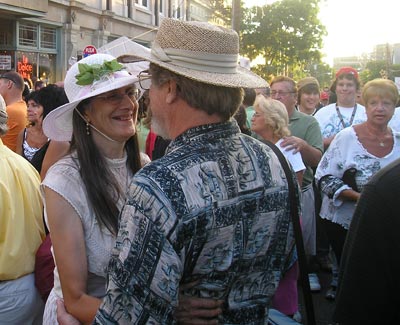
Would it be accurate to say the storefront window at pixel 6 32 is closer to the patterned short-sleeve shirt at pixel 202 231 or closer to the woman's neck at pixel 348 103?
the woman's neck at pixel 348 103

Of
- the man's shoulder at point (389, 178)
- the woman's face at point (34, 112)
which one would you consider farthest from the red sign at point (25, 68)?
the man's shoulder at point (389, 178)

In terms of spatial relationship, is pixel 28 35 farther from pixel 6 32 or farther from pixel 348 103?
pixel 348 103

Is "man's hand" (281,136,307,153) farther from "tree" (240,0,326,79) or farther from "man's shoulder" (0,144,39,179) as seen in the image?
"tree" (240,0,326,79)

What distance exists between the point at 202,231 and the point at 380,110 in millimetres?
3399

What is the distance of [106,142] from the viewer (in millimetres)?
2488

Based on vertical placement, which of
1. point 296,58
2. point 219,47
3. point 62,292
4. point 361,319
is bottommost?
point 62,292

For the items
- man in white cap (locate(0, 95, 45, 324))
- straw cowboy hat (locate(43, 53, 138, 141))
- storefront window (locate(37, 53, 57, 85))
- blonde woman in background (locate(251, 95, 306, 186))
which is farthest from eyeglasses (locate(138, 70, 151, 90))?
storefront window (locate(37, 53, 57, 85))

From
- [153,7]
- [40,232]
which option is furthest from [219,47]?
[153,7]

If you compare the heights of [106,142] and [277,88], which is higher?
[277,88]

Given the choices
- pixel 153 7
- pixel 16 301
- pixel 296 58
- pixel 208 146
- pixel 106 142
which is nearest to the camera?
pixel 208 146

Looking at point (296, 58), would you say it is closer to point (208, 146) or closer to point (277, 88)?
point (277, 88)

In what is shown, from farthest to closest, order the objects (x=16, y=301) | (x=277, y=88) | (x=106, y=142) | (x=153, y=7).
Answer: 1. (x=153, y=7)
2. (x=277, y=88)
3. (x=16, y=301)
4. (x=106, y=142)

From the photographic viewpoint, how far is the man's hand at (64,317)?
207 centimetres

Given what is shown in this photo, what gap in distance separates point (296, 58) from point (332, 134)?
30596 millimetres
